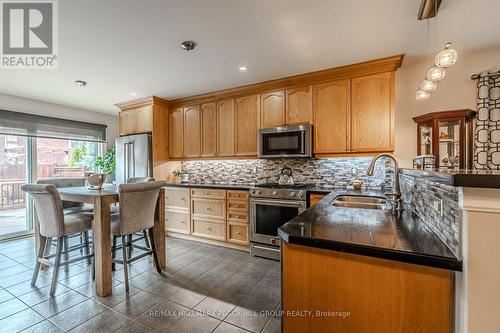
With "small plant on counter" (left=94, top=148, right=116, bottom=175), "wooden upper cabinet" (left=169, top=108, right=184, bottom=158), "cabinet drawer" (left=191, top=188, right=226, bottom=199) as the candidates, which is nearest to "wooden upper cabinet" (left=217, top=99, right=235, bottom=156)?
"cabinet drawer" (left=191, top=188, right=226, bottom=199)

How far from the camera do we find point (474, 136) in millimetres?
2375

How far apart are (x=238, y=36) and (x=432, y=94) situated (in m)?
2.29

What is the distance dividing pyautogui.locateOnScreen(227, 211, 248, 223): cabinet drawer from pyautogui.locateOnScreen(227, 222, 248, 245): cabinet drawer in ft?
0.19

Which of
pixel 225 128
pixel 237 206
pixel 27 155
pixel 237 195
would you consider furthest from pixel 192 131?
pixel 27 155

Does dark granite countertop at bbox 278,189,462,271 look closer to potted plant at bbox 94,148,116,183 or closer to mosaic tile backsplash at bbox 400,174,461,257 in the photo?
mosaic tile backsplash at bbox 400,174,461,257

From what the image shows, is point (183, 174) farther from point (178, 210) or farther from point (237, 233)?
point (237, 233)

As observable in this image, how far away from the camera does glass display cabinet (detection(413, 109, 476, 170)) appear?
2.23 metres

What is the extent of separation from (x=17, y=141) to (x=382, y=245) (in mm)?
5494

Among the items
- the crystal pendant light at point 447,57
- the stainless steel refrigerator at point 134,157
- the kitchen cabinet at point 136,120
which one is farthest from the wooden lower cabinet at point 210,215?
the crystal pendant light at point 447,57

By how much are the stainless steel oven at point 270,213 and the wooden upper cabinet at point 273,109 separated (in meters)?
0.99

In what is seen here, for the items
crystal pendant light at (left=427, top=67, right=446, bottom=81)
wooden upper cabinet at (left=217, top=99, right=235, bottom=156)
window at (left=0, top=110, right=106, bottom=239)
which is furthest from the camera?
window at (left=0, top=110, right=106, bottom=239)

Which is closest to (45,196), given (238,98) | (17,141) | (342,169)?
(238,98)

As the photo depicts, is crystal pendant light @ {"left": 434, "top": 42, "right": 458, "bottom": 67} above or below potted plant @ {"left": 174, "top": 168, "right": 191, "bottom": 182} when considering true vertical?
above

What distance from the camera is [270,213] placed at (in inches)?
117
